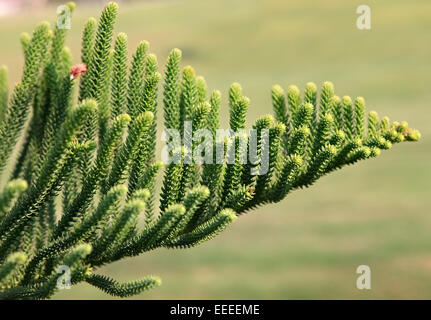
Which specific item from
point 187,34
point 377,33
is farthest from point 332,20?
point 187,34

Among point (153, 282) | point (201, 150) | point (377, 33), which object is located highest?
point (377, 33)

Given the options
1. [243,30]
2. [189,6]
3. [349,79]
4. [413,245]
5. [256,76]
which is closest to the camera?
[413,245]

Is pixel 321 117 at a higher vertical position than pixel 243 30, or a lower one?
lower

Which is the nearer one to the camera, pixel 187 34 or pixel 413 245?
pixel 413 245

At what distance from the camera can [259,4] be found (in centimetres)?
1010

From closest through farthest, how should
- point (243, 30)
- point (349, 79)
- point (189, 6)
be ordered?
point (349, 79)
point (243, 30)
point (189, 6)

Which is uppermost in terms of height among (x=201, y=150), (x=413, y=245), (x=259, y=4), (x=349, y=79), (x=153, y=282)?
(x=259, y=4)

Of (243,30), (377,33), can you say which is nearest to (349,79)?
(377,33)

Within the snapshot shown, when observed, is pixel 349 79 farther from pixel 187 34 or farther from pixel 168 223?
pixel 168 223

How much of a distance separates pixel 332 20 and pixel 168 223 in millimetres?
8971

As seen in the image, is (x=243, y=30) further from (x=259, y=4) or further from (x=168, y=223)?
(x=168, y=223)

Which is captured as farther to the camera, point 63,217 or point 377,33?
point 377,33

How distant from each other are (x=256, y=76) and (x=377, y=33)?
1842mm

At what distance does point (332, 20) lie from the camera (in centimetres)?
925
